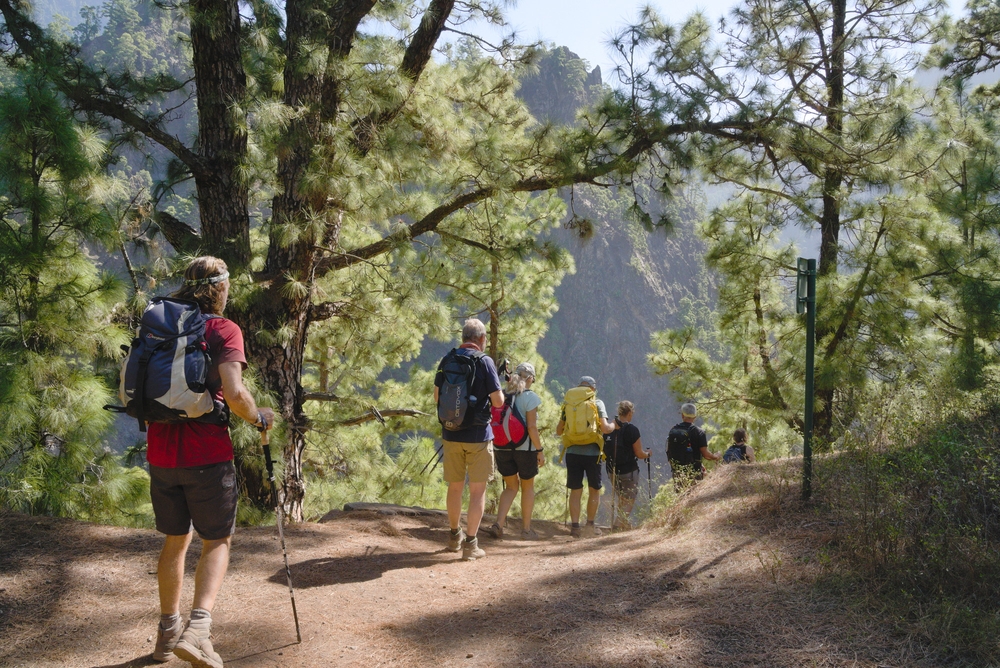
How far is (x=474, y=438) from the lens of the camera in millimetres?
4098

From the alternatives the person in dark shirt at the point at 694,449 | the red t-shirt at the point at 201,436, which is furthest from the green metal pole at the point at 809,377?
the red t-shirt at the point at 201,436

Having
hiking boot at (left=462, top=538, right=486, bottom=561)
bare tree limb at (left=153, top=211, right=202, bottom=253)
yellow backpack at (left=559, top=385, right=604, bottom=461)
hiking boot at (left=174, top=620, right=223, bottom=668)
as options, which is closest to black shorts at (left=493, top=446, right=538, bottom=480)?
yellow backpack at (left=559, top=385, right=604, bottom=461)

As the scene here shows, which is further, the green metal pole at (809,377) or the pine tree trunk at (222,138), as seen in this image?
the pine tree trunk at (222,138)

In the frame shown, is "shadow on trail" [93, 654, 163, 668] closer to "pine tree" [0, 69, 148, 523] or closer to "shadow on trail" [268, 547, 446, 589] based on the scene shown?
"shadow on trail" [268, 547, 446, 589]

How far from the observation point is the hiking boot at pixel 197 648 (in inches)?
88.4

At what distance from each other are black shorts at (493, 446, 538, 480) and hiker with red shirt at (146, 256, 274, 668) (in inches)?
124

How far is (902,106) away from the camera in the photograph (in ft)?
16.0

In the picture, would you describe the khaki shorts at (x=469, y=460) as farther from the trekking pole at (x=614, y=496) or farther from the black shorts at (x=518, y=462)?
the trekking pole at (x=614, y=496)

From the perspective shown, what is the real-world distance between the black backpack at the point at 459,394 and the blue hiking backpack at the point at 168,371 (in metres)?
1.76

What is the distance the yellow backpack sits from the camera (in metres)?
5.56

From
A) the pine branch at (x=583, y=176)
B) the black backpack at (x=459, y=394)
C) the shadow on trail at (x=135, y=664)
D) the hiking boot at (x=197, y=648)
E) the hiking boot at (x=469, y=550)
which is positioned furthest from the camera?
the pine branch at (x=583, y=176)

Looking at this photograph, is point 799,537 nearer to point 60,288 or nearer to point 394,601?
point 394,601

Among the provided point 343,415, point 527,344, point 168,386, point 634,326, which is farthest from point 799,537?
point 634,326

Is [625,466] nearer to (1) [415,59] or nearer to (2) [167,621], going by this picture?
(1) [415,59]
